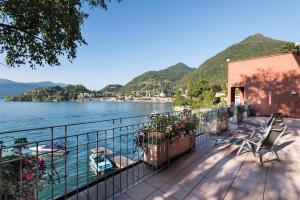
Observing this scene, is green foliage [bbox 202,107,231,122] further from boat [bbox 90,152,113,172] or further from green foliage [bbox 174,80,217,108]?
green foliage [bbox 174,80,217,108]

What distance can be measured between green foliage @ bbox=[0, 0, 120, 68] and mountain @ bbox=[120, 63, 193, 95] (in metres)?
106

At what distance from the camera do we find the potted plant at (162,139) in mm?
3045

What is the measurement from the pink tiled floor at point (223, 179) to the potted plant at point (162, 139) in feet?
0.67

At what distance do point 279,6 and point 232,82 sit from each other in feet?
16.9

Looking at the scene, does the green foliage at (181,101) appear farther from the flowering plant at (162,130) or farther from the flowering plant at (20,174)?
the flowering plant at (20,174)

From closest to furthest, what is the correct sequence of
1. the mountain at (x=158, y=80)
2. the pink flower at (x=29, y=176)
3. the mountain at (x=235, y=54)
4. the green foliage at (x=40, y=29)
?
1. the pink flower at (x=29, y=176)
2. the green foliage at (x=40, y=29)
3. the mountain at (x=235, y=54)
4. the mountain at (x=158, y=80)

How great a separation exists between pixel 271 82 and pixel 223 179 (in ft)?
36.0

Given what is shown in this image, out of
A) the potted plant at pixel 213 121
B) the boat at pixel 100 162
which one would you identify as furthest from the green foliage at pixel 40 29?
the potted plant at pixel 213 121

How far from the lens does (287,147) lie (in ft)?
14.4

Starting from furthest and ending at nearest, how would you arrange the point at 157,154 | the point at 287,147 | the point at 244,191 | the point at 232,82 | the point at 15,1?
the point at 232,82
the point at 287,147
the point at 15,1
the point at 157,154
the point at 244,191

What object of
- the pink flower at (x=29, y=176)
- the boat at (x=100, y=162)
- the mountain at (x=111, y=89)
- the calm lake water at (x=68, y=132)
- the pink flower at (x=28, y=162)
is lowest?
the calm lake water at (x=68, y=132)

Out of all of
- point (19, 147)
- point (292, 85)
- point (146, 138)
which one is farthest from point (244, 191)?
point (292, 85)

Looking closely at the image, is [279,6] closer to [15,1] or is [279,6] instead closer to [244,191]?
[244,191]

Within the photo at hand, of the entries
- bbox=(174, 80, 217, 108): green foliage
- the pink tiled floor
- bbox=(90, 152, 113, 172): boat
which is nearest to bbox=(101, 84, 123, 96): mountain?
bbox=(174, 80, 217, 108): green foliage
